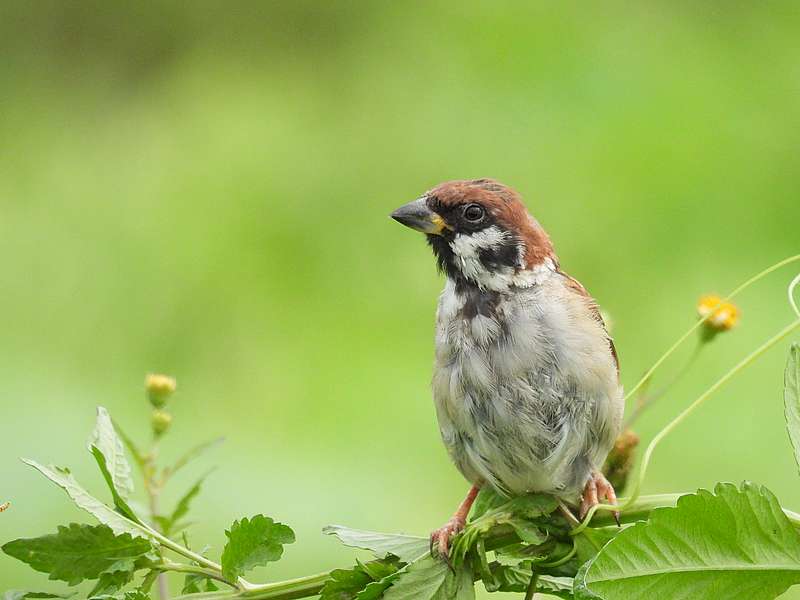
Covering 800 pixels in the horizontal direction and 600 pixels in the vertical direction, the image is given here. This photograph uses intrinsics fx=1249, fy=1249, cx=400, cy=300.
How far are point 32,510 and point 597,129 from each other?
5.75 ft

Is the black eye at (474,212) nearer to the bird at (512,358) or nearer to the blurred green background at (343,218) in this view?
the bird at (512,358)

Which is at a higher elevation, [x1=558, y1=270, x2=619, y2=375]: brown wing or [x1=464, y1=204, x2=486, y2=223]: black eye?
[x1=464, y1=204, x2=486, y2=223]: black eye

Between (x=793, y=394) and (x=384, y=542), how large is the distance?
35 centimetres

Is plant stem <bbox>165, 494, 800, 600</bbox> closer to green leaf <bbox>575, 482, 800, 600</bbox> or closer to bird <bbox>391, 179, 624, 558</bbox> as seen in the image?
green leaf <bbox>575, 482, 800, 600</bbox>

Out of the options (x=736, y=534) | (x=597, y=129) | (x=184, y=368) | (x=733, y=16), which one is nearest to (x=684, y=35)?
(x=733, y=16)

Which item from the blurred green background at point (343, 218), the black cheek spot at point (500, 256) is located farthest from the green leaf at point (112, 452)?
the blurred green background at point (343, 218)

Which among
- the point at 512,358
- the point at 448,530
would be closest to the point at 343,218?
the point at 512,358

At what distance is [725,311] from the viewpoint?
1.33 meters

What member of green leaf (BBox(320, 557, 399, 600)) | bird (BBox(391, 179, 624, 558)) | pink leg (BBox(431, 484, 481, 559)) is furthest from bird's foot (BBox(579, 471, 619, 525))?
green leaf (BBox(320, 557, 399, 600))

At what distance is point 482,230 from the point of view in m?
1.51

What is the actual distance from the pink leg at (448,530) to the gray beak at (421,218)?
312mm

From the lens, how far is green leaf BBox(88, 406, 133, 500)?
1.04 metres

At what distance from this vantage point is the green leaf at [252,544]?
3.16 ft

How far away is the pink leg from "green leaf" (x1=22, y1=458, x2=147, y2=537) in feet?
0.79
